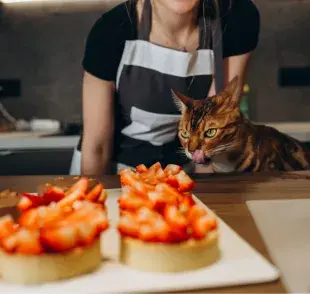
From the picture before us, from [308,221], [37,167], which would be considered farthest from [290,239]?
[37,167]

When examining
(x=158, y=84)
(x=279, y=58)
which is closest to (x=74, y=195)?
(x=158, y=84)

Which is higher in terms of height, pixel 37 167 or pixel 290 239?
pixel 290 239

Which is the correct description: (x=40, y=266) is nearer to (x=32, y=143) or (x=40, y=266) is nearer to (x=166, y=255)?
(x=166, y=255)

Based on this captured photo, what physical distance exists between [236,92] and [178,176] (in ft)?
2.98

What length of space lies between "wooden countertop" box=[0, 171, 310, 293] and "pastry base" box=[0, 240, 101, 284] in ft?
0.76

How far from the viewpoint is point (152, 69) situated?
5.34 feet

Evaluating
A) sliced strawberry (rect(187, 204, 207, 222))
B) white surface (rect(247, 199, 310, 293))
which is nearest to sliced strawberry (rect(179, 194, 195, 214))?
sliced strawberry (rect(187, 204, 207, 222))

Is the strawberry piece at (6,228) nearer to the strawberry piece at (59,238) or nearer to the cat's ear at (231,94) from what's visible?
the strawberry piece at (59,238)

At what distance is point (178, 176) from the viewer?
0.86 meters

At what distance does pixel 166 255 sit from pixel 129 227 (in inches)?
2.2

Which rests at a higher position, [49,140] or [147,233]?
[147,233]

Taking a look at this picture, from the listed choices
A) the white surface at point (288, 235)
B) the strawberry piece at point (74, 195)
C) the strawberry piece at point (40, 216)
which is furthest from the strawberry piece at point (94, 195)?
the white surface at point (288, 235)

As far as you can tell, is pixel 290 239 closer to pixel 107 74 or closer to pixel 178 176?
pixel 178 176

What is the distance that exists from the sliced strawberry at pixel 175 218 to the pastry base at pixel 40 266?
0.10 m
